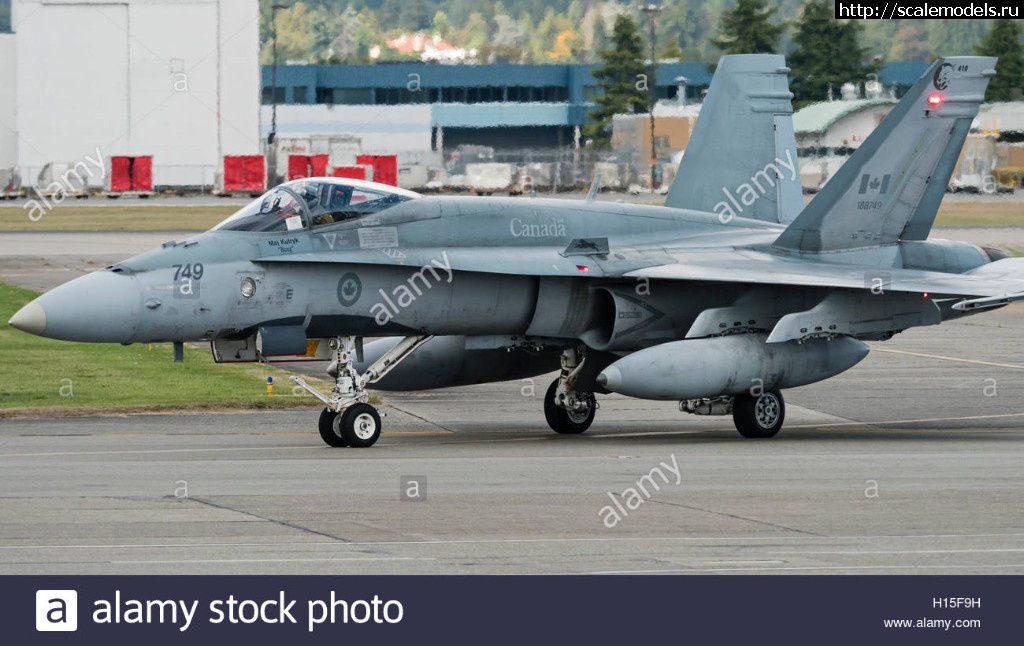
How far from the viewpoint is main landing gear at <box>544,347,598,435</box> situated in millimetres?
19578

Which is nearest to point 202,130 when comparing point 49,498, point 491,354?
point 491,354

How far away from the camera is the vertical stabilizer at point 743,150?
878 inches

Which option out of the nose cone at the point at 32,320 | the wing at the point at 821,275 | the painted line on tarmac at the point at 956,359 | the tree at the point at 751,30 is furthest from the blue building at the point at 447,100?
the nose cone at the point at 32,320

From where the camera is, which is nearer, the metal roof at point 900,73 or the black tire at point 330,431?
the black tire at point 330,431

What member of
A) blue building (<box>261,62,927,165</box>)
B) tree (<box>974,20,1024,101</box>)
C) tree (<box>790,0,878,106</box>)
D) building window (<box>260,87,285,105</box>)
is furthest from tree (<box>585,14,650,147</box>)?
building window (<box>260,87,285,105</box>)

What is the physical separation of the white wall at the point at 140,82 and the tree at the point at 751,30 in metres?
26.1

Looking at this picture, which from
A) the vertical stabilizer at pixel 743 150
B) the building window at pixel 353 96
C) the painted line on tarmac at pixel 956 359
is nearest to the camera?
the vertical stabilizer at pixel 743 150

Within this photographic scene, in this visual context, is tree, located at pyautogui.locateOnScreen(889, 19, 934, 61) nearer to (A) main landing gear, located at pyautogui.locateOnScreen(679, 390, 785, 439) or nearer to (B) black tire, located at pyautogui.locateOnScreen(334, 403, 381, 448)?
(A) main landing gear, located at pyautogui.locateOnScreen(679, 390, 785, 439)

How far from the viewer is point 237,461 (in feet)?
54.3

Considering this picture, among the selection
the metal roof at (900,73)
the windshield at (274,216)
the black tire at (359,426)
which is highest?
the metal roof at (900,73)

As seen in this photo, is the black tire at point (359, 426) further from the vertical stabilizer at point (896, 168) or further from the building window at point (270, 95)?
the building window at point (270, 95)

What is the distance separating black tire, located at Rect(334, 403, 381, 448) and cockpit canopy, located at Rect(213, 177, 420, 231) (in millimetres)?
2129

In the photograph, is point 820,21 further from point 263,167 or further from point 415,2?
point 415,2

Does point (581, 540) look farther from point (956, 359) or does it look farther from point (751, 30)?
point (751, 30)
